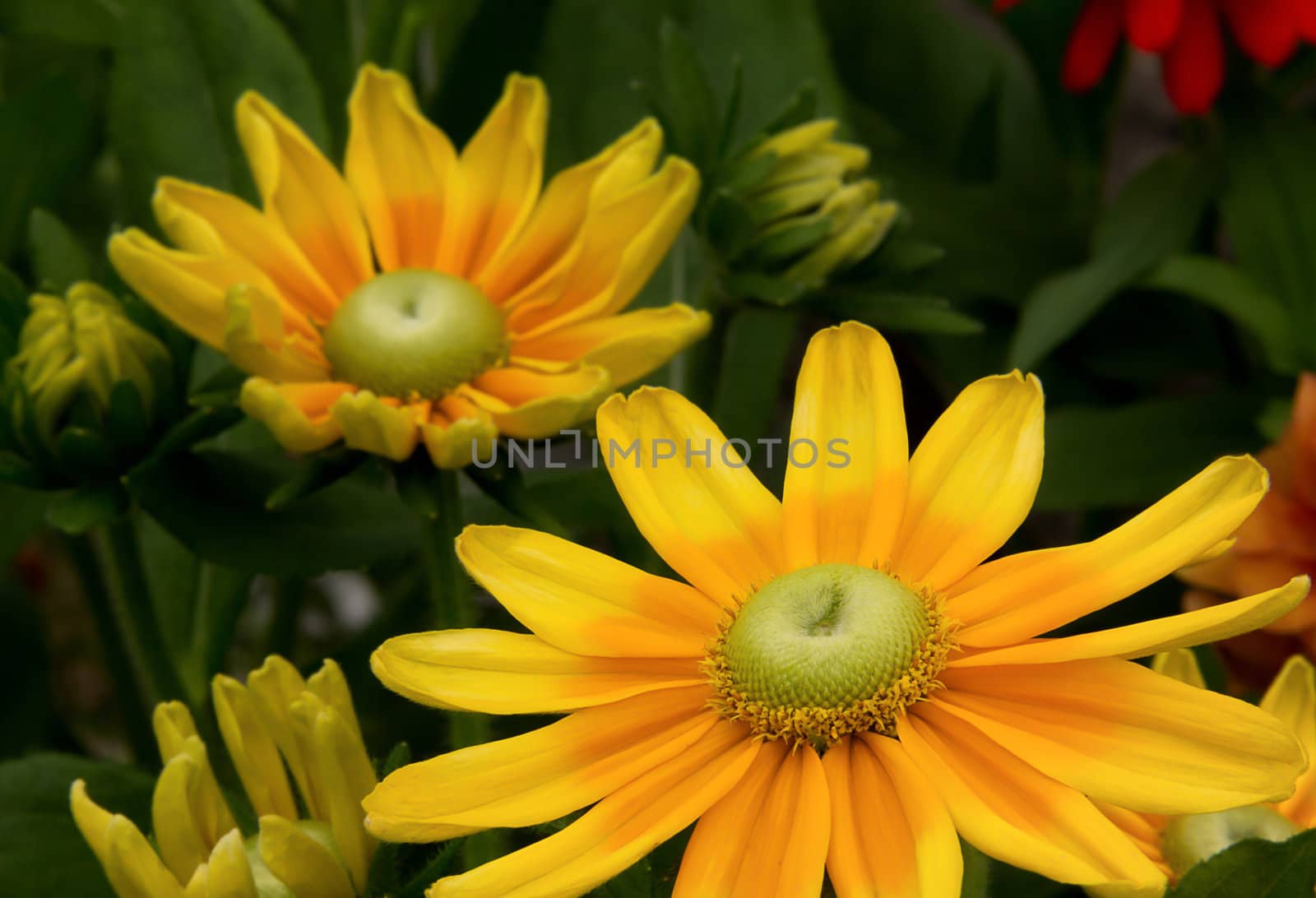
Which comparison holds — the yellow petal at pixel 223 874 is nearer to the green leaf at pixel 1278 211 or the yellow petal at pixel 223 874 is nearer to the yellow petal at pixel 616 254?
the yellow petal at pixel 616 254

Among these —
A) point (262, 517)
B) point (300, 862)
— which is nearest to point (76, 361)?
point (262, 517)

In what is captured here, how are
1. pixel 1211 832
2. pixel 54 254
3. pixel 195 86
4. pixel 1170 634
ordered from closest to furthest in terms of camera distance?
1. pixel 1170 634
2. pixel 1211 832
3. pixel 54 254
4. pixel 195 86

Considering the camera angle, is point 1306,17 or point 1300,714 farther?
point 1306,17

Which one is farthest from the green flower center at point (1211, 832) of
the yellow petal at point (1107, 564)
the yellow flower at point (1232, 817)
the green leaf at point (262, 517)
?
the green leaf at point (262, 517)

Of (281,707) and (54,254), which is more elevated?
(54,254)

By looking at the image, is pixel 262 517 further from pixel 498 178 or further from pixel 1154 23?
pixel 1154 23

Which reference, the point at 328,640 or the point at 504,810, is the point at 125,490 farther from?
the point at 328,640

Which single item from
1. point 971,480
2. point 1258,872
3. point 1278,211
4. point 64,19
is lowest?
point 1258,872
